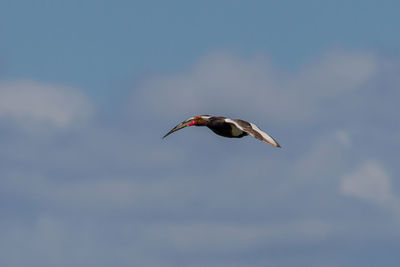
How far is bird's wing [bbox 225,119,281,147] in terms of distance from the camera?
5497cm

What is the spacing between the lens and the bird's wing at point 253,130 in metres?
55.0

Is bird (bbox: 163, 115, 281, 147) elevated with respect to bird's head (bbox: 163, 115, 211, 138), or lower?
lower

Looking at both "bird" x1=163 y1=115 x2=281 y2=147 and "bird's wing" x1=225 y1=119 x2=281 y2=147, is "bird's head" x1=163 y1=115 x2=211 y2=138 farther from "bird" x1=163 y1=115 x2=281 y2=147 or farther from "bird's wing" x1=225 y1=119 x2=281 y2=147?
"bird's wing" x1=225 y1=119 x2=281 y2=147

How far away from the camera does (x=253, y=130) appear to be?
57812 millimetres

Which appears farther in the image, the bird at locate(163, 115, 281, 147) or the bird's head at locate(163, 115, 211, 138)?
the bird's head at locate(163, 115, 211, 138)

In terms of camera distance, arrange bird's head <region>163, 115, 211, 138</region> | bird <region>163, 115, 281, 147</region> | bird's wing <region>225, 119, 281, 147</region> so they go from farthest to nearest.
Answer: bird's head <region>163, 115, 211, 138</region>
bird <region>163, 115, 281, 147</region>
bird's wing <region>225, 119, 281, 147</region>

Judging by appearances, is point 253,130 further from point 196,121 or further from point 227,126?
point 196,121

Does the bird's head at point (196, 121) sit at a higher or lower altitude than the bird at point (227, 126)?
higher

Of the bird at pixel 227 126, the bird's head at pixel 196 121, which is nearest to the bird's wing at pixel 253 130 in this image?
the bird at pixel 227 126

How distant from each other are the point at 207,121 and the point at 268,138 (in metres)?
7.70

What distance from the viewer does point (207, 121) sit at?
62312 millimetres

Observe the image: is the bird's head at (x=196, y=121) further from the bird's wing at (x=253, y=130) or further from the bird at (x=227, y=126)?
the bird's wing at (x=253, y=130)

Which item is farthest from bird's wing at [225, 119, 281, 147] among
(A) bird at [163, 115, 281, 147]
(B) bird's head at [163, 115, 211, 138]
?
(B) bird's head at [163, 115, 211, 138]

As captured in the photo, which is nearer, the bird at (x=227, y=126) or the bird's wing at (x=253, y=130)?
the bird's wing at (x=253, y=130)
